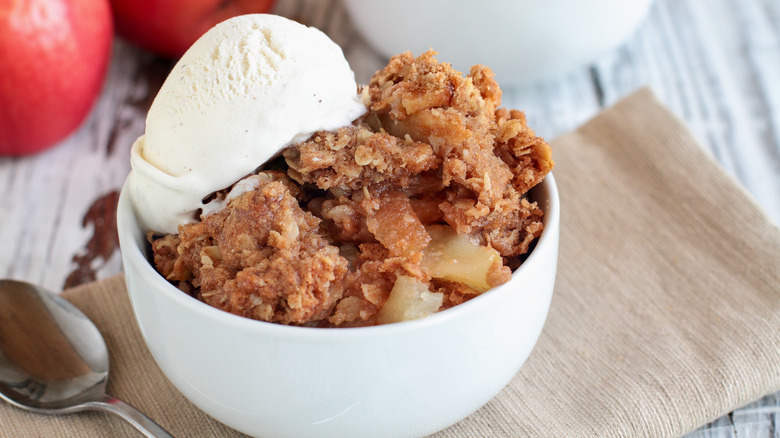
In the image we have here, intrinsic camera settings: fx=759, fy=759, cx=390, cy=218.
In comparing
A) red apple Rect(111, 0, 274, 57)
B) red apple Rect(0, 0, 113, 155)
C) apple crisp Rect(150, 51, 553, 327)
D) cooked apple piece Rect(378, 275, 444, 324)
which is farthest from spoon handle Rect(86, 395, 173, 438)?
red apple Rect(111, 0, 274, 57)

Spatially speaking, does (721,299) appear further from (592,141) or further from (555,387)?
(592,141)

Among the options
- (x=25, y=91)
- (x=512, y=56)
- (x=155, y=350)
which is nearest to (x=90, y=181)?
(x=25, y=91)

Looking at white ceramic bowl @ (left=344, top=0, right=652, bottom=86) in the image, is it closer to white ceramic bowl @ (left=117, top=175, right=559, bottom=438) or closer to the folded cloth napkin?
the folded cloth napkin

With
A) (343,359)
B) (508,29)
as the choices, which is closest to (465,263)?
(343,359)

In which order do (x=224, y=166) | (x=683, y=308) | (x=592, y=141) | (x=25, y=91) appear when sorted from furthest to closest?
(x=25, y=91)
(x=592, y=141)
(x=683, y=308)
(x=224, y=166)

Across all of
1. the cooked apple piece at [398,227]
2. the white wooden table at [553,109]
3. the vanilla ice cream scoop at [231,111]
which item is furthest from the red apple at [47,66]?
the cooked apple piece at [398,227]

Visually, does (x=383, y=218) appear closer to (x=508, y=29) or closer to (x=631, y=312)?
(x=631, y=312)

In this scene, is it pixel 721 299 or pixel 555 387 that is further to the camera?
pixel 721 299
